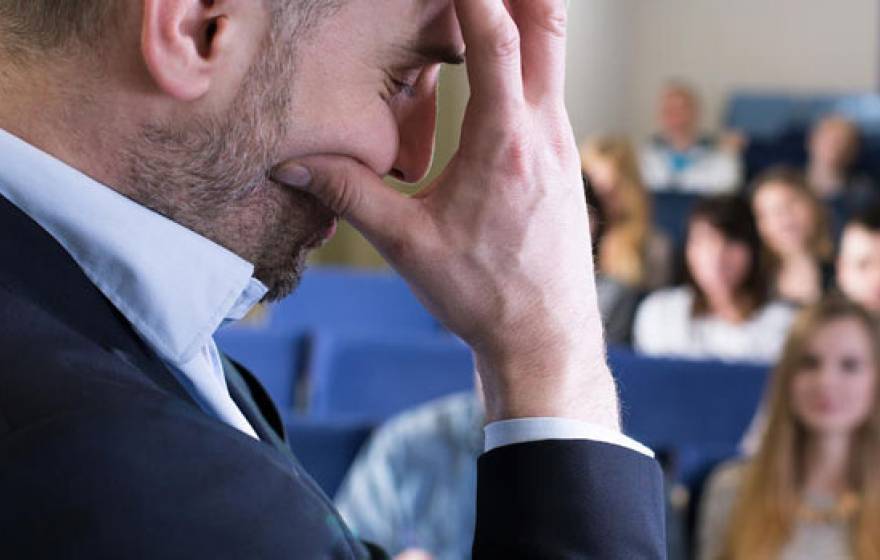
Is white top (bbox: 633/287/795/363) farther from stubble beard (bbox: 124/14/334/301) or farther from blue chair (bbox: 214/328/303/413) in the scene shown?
stubble beard (bbox: 124/14/334/301)

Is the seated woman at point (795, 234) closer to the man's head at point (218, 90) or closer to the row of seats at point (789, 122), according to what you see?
the row of seats at point (789, 122)

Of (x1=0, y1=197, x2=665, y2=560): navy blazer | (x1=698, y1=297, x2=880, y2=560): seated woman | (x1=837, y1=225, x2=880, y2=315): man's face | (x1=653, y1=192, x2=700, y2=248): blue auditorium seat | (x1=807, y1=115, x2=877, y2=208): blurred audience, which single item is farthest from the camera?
(x1=807, y1=115, x2=877, y2=208): blurred audience

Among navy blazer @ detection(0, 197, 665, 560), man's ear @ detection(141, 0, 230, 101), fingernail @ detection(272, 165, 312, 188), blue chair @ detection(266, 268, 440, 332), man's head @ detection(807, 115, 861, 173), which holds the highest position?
man's ear @ detection(141, 0, 230, 101)

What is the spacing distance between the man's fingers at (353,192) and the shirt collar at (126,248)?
0.08m

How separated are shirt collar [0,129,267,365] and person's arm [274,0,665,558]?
0.09 m

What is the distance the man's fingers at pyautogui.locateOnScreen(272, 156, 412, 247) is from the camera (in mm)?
810

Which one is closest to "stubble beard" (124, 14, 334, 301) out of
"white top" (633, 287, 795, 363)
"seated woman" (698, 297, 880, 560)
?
"seated woman" (698, 297, 880, 560)

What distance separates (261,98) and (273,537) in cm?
26

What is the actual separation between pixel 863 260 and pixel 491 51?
13.4 feet

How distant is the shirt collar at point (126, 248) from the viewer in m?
0.71

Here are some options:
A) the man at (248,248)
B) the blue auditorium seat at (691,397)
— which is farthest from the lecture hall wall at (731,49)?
the man at (248,248)

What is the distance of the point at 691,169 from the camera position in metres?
9.50

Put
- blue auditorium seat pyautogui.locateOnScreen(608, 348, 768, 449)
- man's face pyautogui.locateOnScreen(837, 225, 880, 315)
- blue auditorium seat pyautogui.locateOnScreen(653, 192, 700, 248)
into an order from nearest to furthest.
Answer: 1. blue auditorium seat pyautogui.locateOnScreen(608, 348, 768, 449)
2. man's face pyautogui.locateOnScreen(837, 225, 880, 315)
3. blue auditorium seat pyautogui.locateOnScreen(653, 192, 700, 248)

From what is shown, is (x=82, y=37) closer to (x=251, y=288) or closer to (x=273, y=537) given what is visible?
(x=251, y=288)
